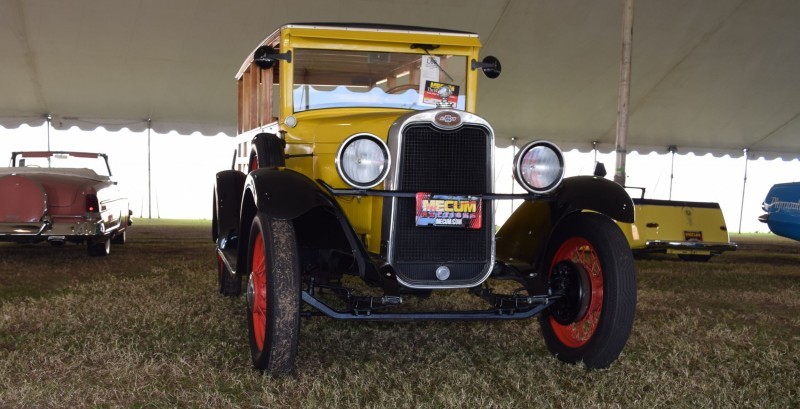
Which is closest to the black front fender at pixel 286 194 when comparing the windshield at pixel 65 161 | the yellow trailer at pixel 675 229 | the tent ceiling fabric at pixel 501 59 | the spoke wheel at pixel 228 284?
the spoke wheel at pixel 228 284

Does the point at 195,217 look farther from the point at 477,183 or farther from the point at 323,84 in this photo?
the point at 477,183

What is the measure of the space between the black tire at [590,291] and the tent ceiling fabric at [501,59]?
868cm

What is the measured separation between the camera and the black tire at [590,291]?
10.3 ft

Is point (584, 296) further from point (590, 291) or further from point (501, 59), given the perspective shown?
point (501, 59)

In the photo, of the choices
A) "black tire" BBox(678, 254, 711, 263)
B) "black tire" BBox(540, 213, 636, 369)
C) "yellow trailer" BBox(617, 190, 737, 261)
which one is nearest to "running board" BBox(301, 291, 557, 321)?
"black tire" BBox(540, 213, 636, 369)

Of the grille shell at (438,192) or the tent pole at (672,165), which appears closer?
the grille shell at (438,192)

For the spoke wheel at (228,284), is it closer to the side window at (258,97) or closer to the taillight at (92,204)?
the side window at (258,97)

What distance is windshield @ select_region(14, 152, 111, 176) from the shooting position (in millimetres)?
8641

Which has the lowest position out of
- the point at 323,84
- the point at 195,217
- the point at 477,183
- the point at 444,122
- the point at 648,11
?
the point at 195,217

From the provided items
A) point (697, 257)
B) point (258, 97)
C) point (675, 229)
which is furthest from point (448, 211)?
point (697, 257)

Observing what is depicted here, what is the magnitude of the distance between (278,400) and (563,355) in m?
1.55

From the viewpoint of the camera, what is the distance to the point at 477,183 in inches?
129

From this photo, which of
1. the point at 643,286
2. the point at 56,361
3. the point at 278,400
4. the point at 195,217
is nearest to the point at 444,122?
the point at 278,400

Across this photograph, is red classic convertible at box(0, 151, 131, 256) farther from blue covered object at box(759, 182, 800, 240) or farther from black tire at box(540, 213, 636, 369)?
blue covered object at box(759, 182, 800, 240)
